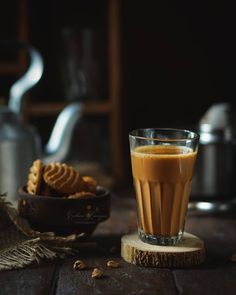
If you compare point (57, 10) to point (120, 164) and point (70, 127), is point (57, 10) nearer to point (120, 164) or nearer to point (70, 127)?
point (120, 164)

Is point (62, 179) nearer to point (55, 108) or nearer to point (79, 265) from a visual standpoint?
point (79, 265)

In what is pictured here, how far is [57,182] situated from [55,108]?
3.91ft

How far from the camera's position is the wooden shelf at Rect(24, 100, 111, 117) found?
8.11 ft

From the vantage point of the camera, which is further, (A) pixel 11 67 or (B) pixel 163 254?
(A) pixel 11 67

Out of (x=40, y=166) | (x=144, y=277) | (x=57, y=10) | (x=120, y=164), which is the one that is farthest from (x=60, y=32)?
(x=144, y=277)

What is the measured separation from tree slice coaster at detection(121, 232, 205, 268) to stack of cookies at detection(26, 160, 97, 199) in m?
0.14

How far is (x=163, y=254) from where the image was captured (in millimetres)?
1202

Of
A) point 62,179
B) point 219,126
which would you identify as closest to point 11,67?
point 219,126

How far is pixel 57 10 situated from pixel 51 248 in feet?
4.97

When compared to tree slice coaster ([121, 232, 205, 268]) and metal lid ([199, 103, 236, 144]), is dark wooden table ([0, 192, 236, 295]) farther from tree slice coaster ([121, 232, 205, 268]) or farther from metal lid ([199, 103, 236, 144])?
metal lid ([199, 103, 236, 144])

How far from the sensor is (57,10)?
261cm

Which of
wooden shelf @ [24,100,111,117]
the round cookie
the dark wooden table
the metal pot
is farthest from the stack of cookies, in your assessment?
wooden shelf @ [24,100,111,117]

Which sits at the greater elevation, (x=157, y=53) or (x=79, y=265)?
(x=157, y=53)

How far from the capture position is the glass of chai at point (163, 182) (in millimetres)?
1249
